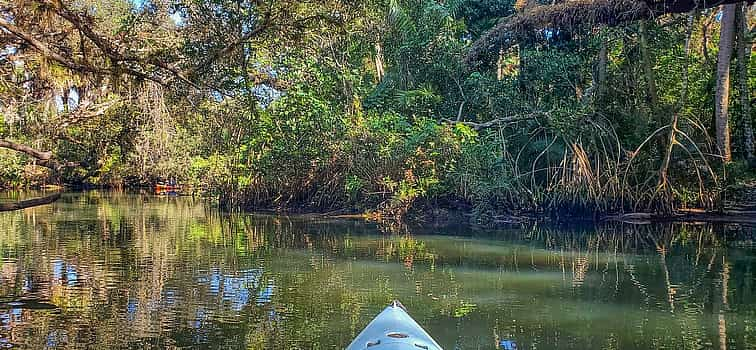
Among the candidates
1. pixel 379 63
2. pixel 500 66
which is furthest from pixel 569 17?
pixel 379 63

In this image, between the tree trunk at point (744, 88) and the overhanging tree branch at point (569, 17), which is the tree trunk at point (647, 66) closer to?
the tree trunk at point (744, 88)

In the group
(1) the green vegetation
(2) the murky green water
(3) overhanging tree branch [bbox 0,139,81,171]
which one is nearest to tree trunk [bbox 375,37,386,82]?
(1) the green vegetation

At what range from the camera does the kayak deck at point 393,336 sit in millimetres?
4254

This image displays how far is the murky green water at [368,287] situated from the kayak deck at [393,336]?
0.92 m

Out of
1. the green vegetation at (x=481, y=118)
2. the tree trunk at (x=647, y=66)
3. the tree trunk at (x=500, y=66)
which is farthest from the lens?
the tree trunk at (x=500, y=66)

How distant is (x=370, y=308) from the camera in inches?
292

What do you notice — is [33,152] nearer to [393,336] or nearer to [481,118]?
[393,336]

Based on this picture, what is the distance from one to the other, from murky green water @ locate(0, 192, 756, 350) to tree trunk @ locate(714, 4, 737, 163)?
6.47ft

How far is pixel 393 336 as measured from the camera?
14.9ft

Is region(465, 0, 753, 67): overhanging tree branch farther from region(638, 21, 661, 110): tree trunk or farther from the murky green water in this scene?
the murky green water

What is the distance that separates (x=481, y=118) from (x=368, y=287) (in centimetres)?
1237

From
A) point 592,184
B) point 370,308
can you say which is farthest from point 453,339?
point 592,184

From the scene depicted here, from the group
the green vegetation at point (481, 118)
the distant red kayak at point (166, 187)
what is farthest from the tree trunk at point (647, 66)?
the distant red kayak at point (166, 187)

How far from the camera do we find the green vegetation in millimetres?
15539
